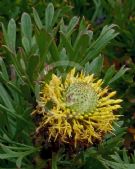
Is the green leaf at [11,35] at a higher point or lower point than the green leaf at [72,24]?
lower

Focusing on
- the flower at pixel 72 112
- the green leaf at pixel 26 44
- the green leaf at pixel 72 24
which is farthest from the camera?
the green leaf at pixel 72 24

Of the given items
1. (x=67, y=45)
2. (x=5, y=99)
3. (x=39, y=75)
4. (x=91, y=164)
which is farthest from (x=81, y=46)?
(x=91, y=164)

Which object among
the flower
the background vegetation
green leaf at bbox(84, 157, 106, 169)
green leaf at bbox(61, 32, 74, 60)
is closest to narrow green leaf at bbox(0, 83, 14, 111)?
the background vegetation

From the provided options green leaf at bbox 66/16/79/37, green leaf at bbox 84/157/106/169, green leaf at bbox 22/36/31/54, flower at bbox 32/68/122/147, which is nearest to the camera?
flower at bbox 32/68/122/147

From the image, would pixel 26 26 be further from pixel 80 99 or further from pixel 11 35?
pixel 80 99

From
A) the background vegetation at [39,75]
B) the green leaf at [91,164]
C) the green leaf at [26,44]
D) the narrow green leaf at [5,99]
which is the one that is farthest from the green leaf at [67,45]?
the green leaf at [91,164]

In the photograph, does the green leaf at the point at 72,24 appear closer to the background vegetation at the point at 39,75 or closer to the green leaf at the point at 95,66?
the background vegetation at the point at 39,75

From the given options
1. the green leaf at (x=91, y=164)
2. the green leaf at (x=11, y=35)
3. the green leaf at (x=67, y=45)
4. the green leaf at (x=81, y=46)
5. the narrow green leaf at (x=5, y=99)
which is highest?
the green leaf at (x=11, y=35)

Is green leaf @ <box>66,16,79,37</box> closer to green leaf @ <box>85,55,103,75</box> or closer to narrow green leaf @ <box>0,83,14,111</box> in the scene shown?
green leaf @ <box>85,55,103,75</box>
